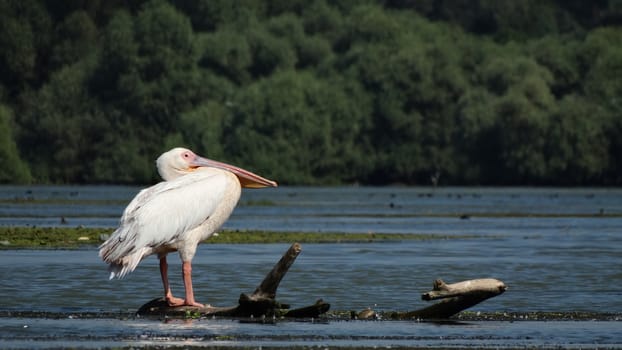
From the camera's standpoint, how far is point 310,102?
274ft

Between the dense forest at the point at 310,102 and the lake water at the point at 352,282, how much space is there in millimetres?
36222

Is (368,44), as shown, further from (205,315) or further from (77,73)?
(205,315)

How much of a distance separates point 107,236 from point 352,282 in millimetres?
9621

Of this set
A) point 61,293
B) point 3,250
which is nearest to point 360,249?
point 3,250

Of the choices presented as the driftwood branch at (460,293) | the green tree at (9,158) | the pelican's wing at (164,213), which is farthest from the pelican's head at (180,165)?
the green tree at (9,158)

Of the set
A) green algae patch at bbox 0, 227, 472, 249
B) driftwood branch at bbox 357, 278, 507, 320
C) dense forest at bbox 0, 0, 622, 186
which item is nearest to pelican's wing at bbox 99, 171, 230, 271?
driftwood branch at bbox 357, 278, 507, 320

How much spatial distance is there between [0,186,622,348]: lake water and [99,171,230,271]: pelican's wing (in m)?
0.76

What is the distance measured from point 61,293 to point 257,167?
207 ft

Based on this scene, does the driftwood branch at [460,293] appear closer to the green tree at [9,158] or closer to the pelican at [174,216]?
the pelican at [174,216]

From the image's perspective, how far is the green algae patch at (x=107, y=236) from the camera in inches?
1118

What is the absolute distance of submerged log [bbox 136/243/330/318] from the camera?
15078mm

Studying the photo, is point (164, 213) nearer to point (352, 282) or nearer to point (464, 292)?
point (464, 292)

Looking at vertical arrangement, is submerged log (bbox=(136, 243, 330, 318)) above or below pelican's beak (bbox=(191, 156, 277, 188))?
below

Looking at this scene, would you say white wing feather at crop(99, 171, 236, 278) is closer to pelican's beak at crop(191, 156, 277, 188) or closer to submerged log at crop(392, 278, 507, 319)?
pelican's beak at crop(191, 156, 277, 188)
